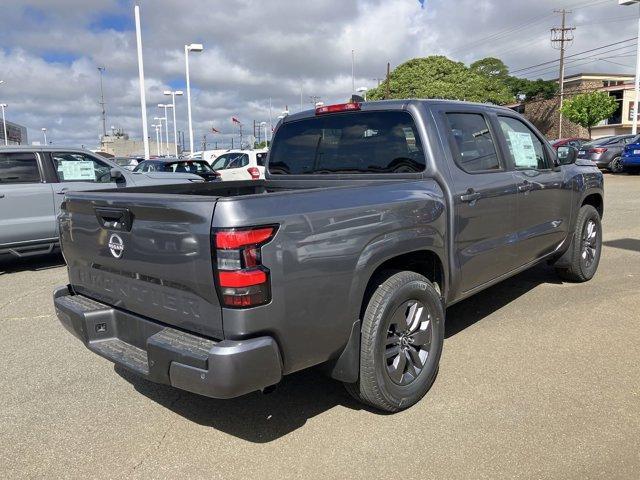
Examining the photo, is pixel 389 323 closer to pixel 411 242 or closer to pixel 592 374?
pixel 411 242

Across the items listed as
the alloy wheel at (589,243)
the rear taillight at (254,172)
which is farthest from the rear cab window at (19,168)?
the rear taillight at (254,172)

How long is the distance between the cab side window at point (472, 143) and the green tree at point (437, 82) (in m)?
44.8

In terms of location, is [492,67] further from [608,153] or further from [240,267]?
[240,267]

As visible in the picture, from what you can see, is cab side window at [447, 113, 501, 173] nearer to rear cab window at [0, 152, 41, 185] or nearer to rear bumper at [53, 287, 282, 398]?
rear bumper at [53, 287, 282, 398]

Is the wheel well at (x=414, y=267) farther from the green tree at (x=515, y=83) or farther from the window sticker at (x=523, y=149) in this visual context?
the green tree at (x=515, y=83)

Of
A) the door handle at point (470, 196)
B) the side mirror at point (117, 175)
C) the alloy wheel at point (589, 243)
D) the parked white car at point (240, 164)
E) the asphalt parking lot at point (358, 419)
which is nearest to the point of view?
the asphalt parking lot at point (358, 419)

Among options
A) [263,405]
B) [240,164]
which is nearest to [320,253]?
[263,405]

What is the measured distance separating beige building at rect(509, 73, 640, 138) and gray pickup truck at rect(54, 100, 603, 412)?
5308 centimetres

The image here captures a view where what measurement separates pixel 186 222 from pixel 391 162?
186 centimetres

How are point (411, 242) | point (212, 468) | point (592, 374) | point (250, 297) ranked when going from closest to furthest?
point (250, 297) → point (212, 468) → point (411, 242) → point (592, 374)

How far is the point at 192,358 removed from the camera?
2.55m

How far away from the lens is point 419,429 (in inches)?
125

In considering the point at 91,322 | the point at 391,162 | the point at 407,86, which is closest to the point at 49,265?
the point at 91,322

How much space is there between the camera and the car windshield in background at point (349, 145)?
3.90 meters
